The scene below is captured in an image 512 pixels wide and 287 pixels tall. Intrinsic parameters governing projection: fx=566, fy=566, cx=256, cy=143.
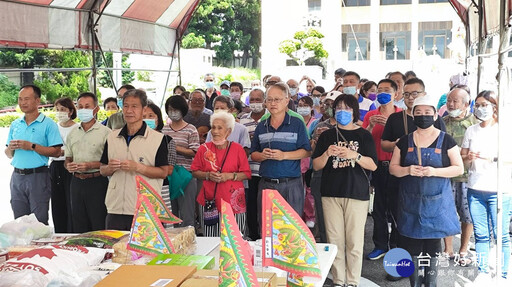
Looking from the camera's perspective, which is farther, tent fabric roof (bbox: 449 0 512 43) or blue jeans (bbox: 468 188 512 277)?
tent fabric roof (bbox: 449 0 512 43)

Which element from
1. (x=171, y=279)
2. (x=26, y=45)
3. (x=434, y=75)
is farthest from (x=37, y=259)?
(x=434, y=75)

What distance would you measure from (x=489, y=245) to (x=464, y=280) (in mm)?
369

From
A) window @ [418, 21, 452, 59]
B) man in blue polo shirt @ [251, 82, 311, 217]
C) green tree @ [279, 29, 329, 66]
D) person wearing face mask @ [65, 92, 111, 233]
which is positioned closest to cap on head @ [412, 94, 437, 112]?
man in blue polo shirt @ [251, 82, 311, 217]

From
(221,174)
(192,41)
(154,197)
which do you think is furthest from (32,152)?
(192,41)

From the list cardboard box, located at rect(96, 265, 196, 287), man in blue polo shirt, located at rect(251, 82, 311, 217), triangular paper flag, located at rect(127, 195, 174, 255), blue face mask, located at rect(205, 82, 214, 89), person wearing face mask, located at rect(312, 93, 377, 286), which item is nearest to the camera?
cardboard box, located at rect(96, 265, 196, 287)

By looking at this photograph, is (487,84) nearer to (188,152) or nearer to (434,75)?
(188,152)

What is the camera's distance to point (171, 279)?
2102 millimetres

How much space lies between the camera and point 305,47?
93.4 feet

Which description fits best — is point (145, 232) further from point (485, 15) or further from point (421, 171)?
point (485, 15)

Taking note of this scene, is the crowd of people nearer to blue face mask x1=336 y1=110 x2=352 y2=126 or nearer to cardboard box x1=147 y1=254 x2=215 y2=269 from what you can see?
blue face mask x1=336 y1=110 x2=352 y2=126

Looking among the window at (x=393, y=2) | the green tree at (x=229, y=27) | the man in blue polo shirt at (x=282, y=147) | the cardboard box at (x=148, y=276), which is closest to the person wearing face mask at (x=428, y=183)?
the man in blue polo shirt at (x=282, y=147)

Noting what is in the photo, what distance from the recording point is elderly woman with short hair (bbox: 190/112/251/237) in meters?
4.34

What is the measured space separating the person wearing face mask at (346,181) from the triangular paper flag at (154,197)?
1531 mm

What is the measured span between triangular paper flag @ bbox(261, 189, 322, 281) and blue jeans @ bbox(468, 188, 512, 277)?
8.49ft
